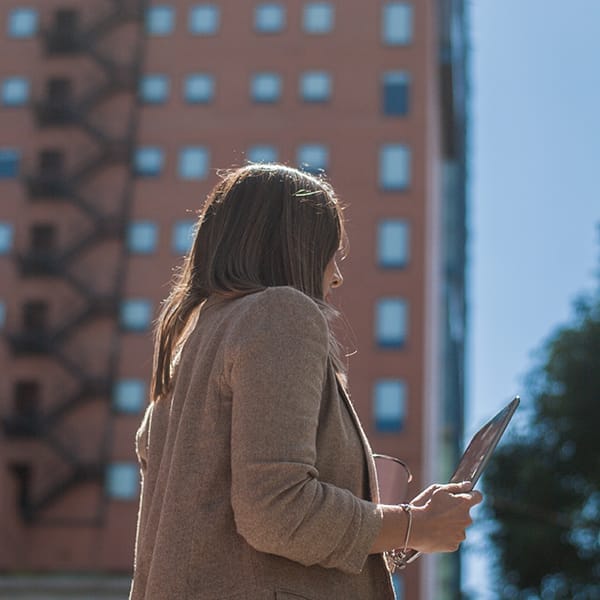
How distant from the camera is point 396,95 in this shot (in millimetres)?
43281

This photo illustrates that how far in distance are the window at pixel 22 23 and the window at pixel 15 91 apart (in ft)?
5.96

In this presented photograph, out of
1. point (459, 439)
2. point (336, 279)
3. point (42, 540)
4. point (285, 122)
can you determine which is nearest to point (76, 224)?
point (285, 122)

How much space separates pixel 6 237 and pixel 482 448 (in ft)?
142

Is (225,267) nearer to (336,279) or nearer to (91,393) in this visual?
(336,279)

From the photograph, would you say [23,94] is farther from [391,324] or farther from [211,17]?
[391,324]

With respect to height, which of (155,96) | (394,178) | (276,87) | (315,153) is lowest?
(394,178)

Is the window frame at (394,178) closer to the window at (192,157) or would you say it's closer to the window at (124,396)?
the window at (192,157)

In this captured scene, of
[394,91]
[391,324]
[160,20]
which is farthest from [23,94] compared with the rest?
[391,324]

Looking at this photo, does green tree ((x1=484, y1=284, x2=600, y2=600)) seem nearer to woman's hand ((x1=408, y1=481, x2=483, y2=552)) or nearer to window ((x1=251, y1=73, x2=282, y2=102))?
window ((x1=251, y1=73, x2=282, y2=102))

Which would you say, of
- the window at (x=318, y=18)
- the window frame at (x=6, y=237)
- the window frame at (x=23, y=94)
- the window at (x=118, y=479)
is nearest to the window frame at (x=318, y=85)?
the window at (x=318, y=18)

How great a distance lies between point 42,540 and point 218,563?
40.8 m

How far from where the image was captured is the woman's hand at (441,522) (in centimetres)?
241

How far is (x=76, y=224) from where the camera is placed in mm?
43969

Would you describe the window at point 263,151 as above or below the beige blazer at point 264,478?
above
